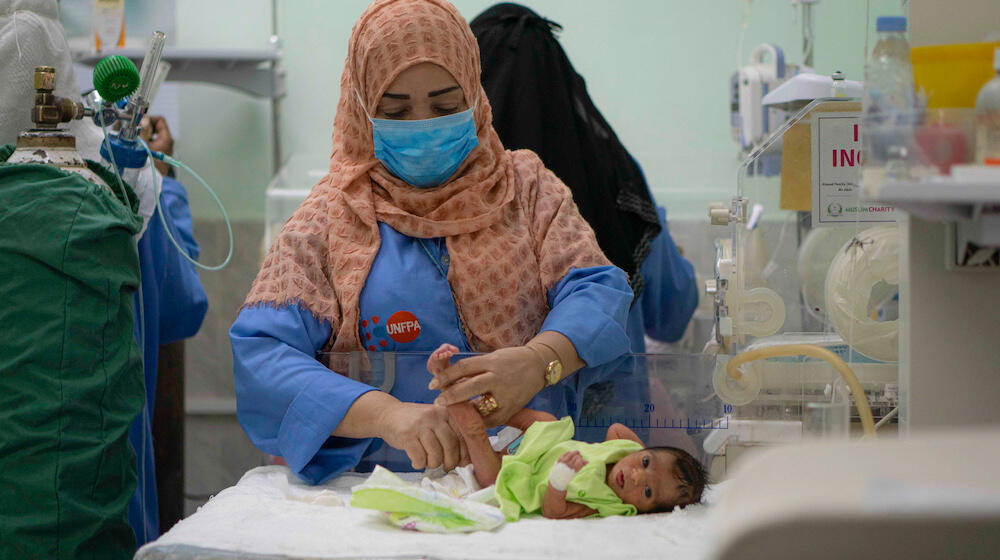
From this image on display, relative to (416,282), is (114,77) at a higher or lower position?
higher

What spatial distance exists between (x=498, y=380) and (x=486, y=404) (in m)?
0.04

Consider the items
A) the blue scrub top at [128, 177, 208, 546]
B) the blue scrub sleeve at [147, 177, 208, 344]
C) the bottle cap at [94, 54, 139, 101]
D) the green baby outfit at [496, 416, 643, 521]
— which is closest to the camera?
the green baby outfit at [496, 416, 643, 521]

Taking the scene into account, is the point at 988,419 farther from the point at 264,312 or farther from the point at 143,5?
the point at 143,5

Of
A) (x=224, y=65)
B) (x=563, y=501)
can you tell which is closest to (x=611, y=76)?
(x=224, y=65)

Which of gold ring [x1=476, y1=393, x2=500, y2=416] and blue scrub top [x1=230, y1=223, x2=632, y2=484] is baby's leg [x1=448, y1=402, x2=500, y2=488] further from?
blue scrub top [x1=230, y1=223, x2=632, y2=484]

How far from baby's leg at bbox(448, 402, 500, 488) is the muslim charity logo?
8.6 inches

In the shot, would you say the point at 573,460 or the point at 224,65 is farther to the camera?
the point at 224,65

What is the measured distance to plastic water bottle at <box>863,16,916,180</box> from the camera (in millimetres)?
1150

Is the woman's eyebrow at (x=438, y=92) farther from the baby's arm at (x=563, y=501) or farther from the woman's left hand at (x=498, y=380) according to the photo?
the baby's arm at (x=563, y=501)

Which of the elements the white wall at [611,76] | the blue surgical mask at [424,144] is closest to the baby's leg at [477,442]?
the blue surgical mask at [424,144]

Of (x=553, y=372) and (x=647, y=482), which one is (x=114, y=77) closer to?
(x=553, y=372)

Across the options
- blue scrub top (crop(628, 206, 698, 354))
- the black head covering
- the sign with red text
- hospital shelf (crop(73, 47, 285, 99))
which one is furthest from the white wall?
the sign with red text

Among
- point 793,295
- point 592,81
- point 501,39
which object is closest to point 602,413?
point 793,295

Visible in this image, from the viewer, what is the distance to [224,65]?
4.04 m
